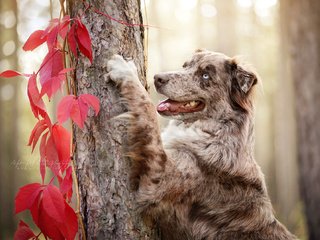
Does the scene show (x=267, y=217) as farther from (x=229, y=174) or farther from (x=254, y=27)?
(x=254, y=27)

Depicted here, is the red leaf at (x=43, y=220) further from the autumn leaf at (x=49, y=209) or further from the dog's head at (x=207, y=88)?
the dog's head at (x=207, y=88)

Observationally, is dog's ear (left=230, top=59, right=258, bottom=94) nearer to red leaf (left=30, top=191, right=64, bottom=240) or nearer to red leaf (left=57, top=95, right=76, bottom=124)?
red leaf (left=57, top=95, right=76, bottom=124)

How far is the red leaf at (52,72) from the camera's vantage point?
9.00ft

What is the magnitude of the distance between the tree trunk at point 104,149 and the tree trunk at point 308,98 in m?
5.96

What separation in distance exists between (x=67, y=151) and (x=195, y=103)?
1315 mm

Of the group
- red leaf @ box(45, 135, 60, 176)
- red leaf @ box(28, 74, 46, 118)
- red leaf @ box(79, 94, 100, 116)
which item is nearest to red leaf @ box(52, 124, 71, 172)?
red leaf @ box(45, 135, 60, 176)

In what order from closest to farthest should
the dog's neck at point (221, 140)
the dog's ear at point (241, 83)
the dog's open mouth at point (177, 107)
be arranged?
the dog's neck at point (221, 140), the dog's open mouth at point (177, 107), the dog's ear at point (241, 83)

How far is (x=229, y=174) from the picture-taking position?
338 cm

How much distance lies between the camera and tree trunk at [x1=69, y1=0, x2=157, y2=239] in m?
2.83

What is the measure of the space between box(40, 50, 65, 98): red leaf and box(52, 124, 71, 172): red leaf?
33cm

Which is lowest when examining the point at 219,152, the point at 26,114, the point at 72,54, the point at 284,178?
the point at 284,178

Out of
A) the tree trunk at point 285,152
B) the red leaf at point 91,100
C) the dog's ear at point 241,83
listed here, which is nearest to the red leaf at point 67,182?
the red leaf at point 91,100

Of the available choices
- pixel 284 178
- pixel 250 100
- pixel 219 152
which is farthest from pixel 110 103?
pixel 284 178

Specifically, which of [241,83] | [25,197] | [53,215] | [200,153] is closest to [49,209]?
[53,215]
